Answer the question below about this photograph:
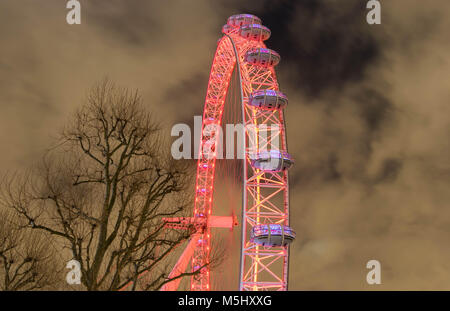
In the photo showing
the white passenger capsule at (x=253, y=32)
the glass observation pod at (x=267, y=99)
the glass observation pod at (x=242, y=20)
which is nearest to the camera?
the glass observation pod at (x=267, y=99)

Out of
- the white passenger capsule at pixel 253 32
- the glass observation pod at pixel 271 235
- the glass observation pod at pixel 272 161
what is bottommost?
the glass observation pod at pixel 271 235

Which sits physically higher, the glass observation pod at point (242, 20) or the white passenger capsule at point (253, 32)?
the glass observation pod at point (242, 20)

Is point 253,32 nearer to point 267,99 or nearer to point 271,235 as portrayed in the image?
point 267,99

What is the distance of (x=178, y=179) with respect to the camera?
1330 centimetres

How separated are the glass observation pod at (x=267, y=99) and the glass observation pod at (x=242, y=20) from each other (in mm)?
8146

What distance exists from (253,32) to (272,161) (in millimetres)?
10961

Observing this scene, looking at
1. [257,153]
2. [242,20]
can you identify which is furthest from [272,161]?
[242,20]

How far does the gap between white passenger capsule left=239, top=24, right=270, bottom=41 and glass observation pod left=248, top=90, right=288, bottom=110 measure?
6425 mm

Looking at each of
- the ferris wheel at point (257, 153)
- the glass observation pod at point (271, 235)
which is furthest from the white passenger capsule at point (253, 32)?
the glass observation pod at point (271, 235)

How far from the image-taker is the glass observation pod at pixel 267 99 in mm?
28000

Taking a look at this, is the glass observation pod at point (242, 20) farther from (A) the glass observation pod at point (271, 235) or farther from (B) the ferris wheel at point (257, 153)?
(A) the glass observation pod at point (271, 235)

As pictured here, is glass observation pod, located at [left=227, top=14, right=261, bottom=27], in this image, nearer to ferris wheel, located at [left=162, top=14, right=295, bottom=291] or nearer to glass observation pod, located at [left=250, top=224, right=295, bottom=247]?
A: ferris wheel, located at [left=162, top=14, right=295, bottom=291]
